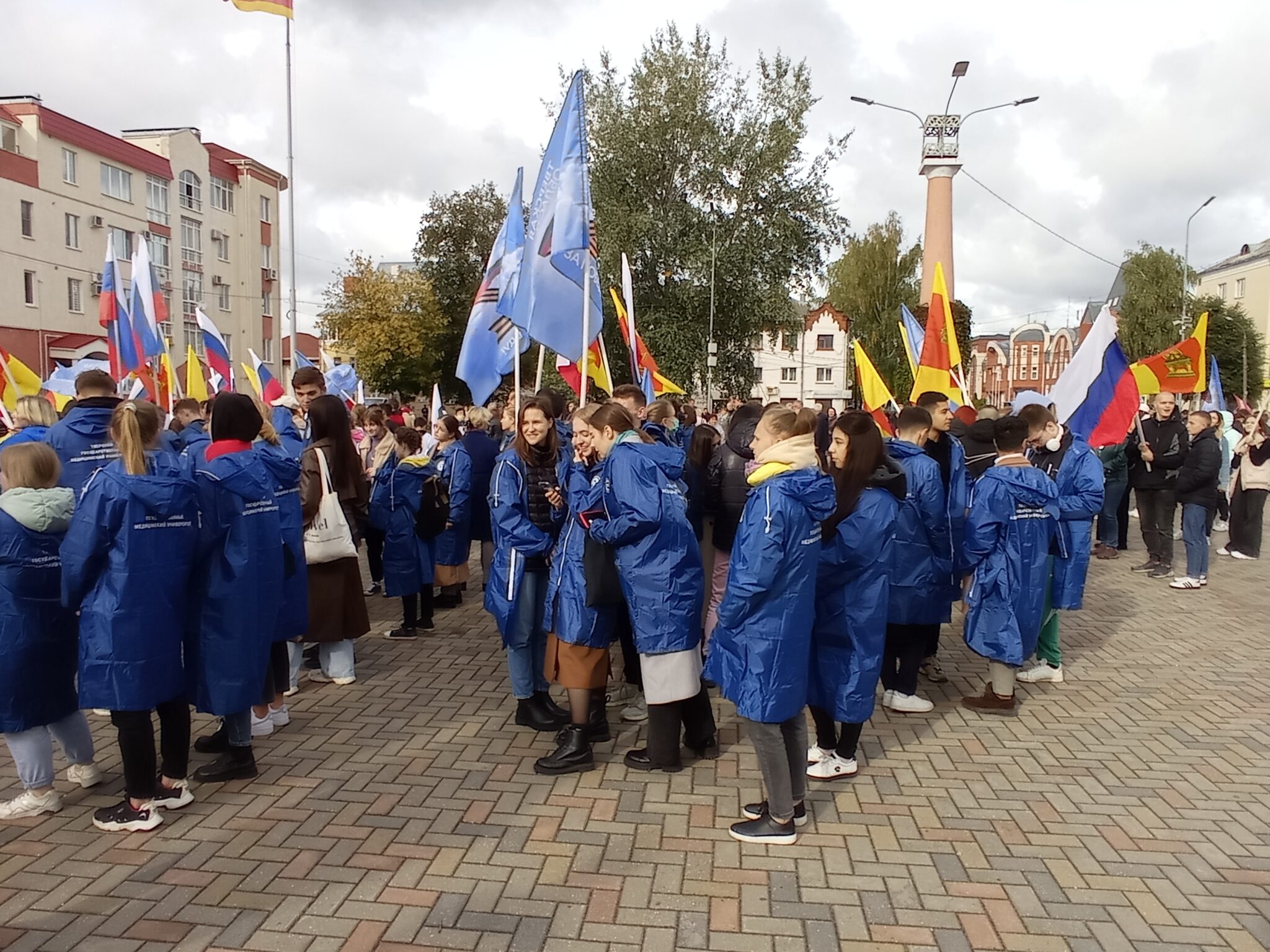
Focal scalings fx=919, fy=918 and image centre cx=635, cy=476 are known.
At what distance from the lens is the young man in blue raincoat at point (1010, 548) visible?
550 centimetres

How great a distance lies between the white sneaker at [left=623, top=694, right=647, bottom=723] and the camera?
556cm

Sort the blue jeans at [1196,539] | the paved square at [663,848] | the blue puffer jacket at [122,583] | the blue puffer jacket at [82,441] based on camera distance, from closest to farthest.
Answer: the paved square at [663,848] → the blue puffer jacket at [122,583] → the blue puffer jacket at [82,441] → the blue jeans at [1196,539]

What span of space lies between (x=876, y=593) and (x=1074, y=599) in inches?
103

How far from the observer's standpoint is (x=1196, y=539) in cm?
973

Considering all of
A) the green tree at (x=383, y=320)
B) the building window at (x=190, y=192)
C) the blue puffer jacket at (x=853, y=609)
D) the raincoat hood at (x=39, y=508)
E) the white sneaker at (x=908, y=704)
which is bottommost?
the white sneaker at (x=908, y=704)

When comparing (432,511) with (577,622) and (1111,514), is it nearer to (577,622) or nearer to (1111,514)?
(577,622)

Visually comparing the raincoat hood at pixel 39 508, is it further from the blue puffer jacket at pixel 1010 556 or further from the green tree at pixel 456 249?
the green tree at pixel 456 249

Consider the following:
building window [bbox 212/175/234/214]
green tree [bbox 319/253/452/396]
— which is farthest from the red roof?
green tree [bbox 319/253/452/396]

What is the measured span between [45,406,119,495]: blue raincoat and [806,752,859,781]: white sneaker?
14.9 feet

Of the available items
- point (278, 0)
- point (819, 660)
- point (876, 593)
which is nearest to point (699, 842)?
point (819, 660)

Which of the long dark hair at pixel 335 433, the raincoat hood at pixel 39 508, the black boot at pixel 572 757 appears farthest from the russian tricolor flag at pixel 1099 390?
the raincoat hood at pixel 39 508

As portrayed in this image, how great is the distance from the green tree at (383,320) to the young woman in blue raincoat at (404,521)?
31.1m

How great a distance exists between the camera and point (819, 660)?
4.28 meters

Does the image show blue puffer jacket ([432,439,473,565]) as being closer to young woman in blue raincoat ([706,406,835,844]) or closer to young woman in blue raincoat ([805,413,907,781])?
young woman in blue raincoat ([805,413,907,781])
